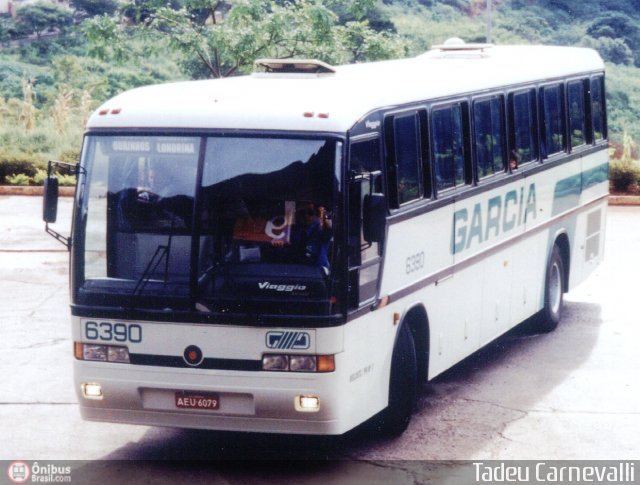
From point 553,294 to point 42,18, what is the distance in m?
48.6

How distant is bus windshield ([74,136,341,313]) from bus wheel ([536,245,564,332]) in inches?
231

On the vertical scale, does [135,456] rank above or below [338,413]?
below

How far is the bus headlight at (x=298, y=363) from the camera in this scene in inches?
318

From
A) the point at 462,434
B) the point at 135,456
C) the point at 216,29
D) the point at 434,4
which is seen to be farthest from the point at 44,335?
the point at 434,4

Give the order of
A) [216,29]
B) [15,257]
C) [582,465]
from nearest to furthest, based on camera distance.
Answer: [582,465]
[15,257]
[216,29]

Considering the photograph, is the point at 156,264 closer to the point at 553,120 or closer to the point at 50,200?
the point at 50,200

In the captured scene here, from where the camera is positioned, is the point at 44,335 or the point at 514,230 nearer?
the point at 514,230

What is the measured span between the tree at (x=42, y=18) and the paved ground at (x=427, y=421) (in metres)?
46.0

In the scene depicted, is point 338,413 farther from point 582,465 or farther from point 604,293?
point 604,293

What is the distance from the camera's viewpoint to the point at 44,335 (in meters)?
13.3

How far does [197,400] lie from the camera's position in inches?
324

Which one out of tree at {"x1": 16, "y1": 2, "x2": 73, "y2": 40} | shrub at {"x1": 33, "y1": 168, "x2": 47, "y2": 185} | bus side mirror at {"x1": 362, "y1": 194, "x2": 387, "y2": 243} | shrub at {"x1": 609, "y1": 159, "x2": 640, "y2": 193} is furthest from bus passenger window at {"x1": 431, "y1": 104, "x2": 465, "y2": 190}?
tree at {"x1": 16, "y1": 2, "x2": 73, "y2": 40}

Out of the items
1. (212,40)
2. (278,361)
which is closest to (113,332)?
(278,361)

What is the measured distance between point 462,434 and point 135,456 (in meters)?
2.52
